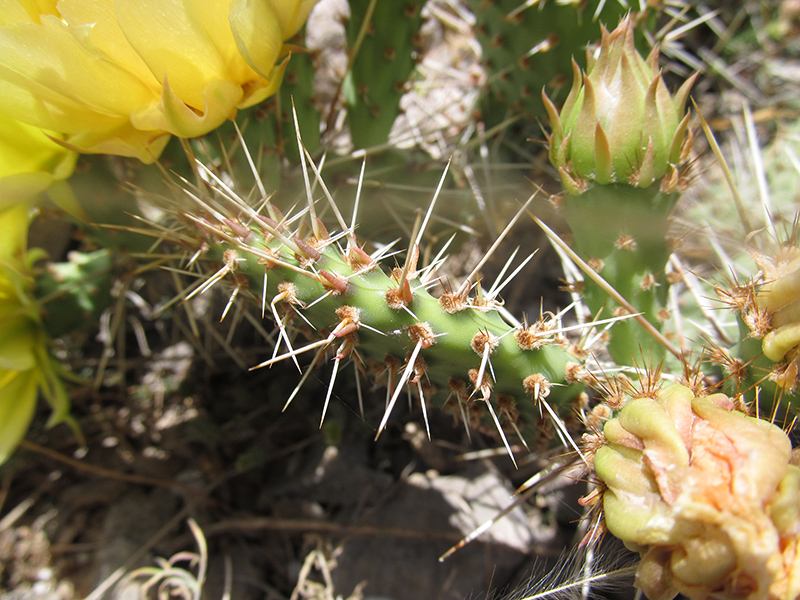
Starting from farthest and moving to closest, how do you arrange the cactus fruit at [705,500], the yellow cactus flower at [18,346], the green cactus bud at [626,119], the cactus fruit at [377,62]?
the cactus fruit at [377,62] < the yellow cactus flower at [18,346] < the green cactus bud at [626,119] < the cactus fruit at [705,500]

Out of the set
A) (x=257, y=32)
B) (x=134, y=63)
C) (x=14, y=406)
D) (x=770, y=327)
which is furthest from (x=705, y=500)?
(x=14, y=406)

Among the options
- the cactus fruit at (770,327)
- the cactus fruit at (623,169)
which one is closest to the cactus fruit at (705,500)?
the cactus fruit at (770,327)

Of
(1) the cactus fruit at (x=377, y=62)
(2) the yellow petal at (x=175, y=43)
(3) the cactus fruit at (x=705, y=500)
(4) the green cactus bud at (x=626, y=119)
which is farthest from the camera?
(1) the cactus fruit at (x=377, y=62)

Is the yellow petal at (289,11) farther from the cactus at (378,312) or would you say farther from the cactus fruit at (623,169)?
the cactus fruit at (623,169)

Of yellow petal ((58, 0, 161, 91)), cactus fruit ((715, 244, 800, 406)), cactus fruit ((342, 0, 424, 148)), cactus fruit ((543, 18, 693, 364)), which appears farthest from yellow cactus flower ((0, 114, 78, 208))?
cactus fruit ((715, 244, 800, 406))

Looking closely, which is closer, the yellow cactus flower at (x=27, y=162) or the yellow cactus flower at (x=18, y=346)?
the yellow cactus flower at (x=27, y=162)

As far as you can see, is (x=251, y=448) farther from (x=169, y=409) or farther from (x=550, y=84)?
(x=550, y=84)

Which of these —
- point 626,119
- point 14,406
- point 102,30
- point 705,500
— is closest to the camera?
point 705,500

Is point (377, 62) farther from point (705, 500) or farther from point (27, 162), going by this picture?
point (705, 500)
